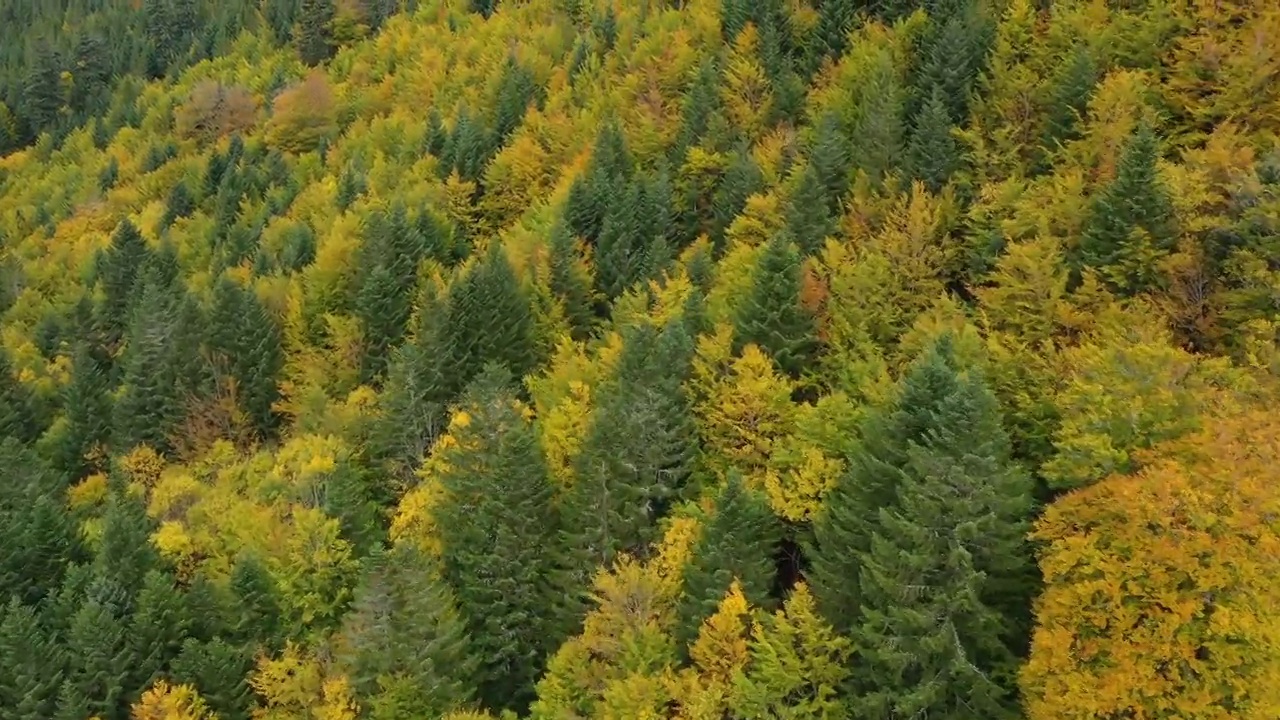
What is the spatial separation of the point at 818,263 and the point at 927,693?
24.1 meters

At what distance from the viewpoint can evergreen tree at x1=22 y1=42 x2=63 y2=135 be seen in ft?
544

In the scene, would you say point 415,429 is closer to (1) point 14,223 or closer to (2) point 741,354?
(2) point 741,354

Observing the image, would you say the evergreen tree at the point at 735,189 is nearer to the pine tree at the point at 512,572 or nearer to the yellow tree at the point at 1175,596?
the pine tree at the point at 512,572

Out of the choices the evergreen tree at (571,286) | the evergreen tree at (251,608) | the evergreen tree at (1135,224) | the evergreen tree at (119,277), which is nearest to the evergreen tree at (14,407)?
the evergreen tree at (119,277)

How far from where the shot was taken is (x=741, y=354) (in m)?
45.1

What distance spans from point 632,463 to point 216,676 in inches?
840

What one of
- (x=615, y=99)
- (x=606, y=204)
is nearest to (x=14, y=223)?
(x=615, y=99)

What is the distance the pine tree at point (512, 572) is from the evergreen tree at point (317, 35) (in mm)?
125141

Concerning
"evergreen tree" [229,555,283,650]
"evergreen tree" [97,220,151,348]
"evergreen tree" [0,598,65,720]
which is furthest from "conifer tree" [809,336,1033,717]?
"evergreen tree" [97,220,151,348]

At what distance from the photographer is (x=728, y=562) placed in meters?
35.4

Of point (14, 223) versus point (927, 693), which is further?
point (14, 223)

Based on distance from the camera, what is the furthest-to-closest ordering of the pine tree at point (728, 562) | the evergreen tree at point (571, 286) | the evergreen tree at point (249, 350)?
the evergreen tree at point (249, 350), the evergreen tree at point (571, 286), the pine tree at point (728, 562)

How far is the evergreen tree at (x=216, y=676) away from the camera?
42.1 m

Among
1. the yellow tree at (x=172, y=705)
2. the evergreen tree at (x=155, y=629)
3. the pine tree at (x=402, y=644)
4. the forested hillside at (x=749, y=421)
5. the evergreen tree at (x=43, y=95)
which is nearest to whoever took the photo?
the forested hillside at (x=749, y=421)
